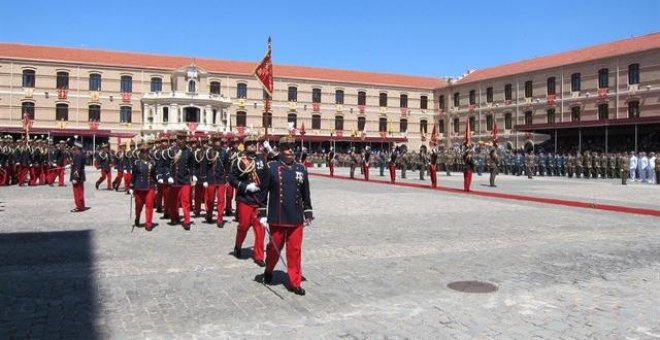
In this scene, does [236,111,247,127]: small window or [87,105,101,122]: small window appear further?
[236,111,247,127]: small window

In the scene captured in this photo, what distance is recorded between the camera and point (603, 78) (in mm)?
45125

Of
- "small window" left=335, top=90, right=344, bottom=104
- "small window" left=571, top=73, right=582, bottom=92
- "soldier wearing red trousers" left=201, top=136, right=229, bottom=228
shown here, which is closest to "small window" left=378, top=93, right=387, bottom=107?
"small window" left=335, top=90, right=344, bottom=104

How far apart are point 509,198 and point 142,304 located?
15.2 metres

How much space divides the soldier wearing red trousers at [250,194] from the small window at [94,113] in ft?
159

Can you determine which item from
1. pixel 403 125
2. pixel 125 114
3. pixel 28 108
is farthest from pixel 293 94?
pixel 28 108

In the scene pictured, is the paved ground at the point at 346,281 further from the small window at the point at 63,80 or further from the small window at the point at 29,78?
the small window at the point at 29,78

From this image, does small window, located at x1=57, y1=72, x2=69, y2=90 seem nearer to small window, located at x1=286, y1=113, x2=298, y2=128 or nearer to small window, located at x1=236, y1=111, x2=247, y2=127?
small window, located at x1=236, y1=111, x2=247, y2=127

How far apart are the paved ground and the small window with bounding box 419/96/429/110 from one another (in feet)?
177

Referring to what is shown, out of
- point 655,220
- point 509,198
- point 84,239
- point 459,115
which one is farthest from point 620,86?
point 84,239

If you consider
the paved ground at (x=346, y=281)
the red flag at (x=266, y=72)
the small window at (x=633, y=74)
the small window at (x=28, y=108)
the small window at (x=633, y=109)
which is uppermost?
the small window at (x=633, y=74)

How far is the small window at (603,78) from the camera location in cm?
4478

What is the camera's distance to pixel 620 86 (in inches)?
1719

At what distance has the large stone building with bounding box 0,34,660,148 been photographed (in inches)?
1752

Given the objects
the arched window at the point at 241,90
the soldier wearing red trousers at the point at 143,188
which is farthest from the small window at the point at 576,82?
the soldier wearing red trousers at the point at 143,188
